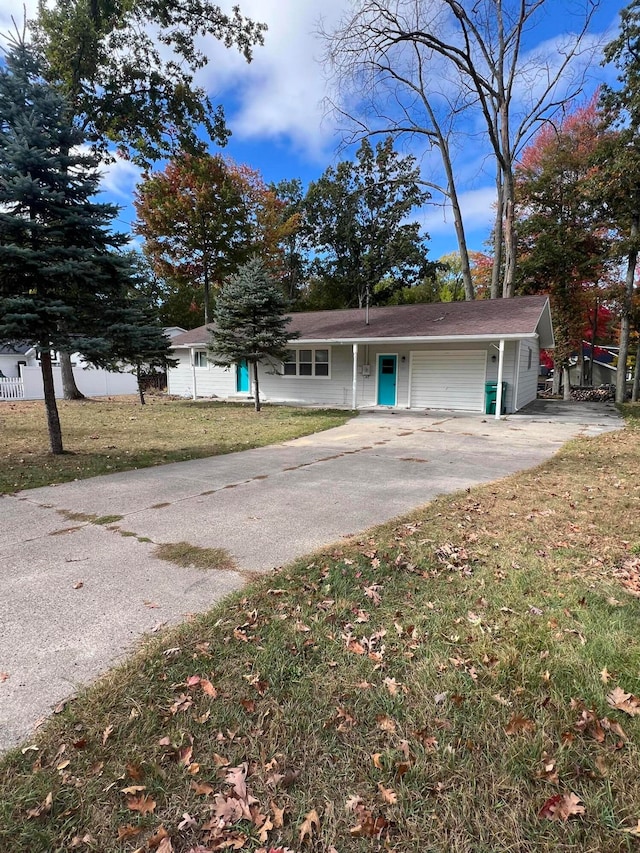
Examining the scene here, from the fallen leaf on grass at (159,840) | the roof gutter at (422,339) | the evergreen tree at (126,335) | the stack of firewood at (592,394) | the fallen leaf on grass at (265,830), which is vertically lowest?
the fallen leaf on grass at (265,830)

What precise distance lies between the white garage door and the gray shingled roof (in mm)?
1142

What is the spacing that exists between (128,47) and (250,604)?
797 inches

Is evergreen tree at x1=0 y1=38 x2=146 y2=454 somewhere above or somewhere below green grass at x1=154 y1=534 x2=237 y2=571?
above

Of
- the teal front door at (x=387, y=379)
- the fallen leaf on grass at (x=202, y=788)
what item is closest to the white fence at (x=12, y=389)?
the teal front door at (x=387, y=379)

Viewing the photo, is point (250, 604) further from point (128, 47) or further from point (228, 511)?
point (128, 47)

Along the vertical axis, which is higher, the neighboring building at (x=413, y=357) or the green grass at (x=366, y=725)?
the neighboring building at (x=413, y=357)

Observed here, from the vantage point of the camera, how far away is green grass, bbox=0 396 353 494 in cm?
723

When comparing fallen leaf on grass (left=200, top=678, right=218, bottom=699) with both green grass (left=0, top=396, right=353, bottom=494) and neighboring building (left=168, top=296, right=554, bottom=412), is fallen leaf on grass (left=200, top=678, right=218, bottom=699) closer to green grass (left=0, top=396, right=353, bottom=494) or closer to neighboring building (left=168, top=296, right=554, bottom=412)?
green grass (left=0, top=396, right=353, bottom=494)

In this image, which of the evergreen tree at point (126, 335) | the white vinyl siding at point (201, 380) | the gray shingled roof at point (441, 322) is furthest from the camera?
the white vinyl siding at point (201, 380)

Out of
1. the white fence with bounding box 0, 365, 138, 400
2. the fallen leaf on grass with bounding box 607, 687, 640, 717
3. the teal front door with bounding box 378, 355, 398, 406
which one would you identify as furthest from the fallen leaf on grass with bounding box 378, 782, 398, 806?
the white fence with bounding box 0, 365, 138, 400

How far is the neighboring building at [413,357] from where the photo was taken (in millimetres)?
14062

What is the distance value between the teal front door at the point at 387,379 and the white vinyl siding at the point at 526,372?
4.09 meters

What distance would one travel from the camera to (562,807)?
65.9 inches

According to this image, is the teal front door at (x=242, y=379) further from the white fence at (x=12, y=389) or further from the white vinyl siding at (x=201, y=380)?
the white fence at (x=12, y=389)
